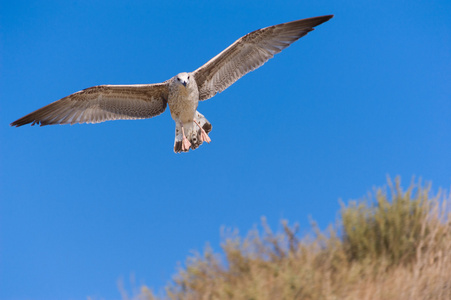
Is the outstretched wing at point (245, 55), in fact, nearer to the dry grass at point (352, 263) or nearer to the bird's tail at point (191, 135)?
the bird's tail at point (191, 135)

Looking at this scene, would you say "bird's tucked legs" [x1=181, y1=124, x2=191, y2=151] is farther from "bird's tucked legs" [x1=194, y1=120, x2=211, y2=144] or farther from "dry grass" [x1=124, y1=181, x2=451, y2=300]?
"dry grass" [x1=124, y1=181, x2=451, y2=300]

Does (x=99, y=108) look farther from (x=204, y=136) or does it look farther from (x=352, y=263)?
(x=352, y=263)

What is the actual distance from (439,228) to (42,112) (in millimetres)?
7214

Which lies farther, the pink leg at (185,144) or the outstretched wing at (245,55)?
the pink leg at (185,144)

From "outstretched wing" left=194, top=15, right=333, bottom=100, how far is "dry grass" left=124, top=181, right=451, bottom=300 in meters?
3.76

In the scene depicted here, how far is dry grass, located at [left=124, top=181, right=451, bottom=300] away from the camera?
418 cm

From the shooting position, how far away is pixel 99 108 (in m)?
8.95

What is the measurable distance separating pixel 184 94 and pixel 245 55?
136cm

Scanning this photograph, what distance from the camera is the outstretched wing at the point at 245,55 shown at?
819cm

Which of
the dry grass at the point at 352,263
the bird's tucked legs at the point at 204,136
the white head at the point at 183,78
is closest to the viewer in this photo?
the dry grass at the point at 352,263

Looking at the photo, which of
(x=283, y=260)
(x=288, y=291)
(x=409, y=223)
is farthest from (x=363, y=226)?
(x=288, y=291)

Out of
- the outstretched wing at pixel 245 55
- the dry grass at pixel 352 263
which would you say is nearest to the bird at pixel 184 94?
the outstretched wing at pixel 245 55

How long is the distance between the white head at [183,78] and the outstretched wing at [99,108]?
756 mm

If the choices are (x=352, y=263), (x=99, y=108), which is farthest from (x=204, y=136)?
(x=352, y=263)
